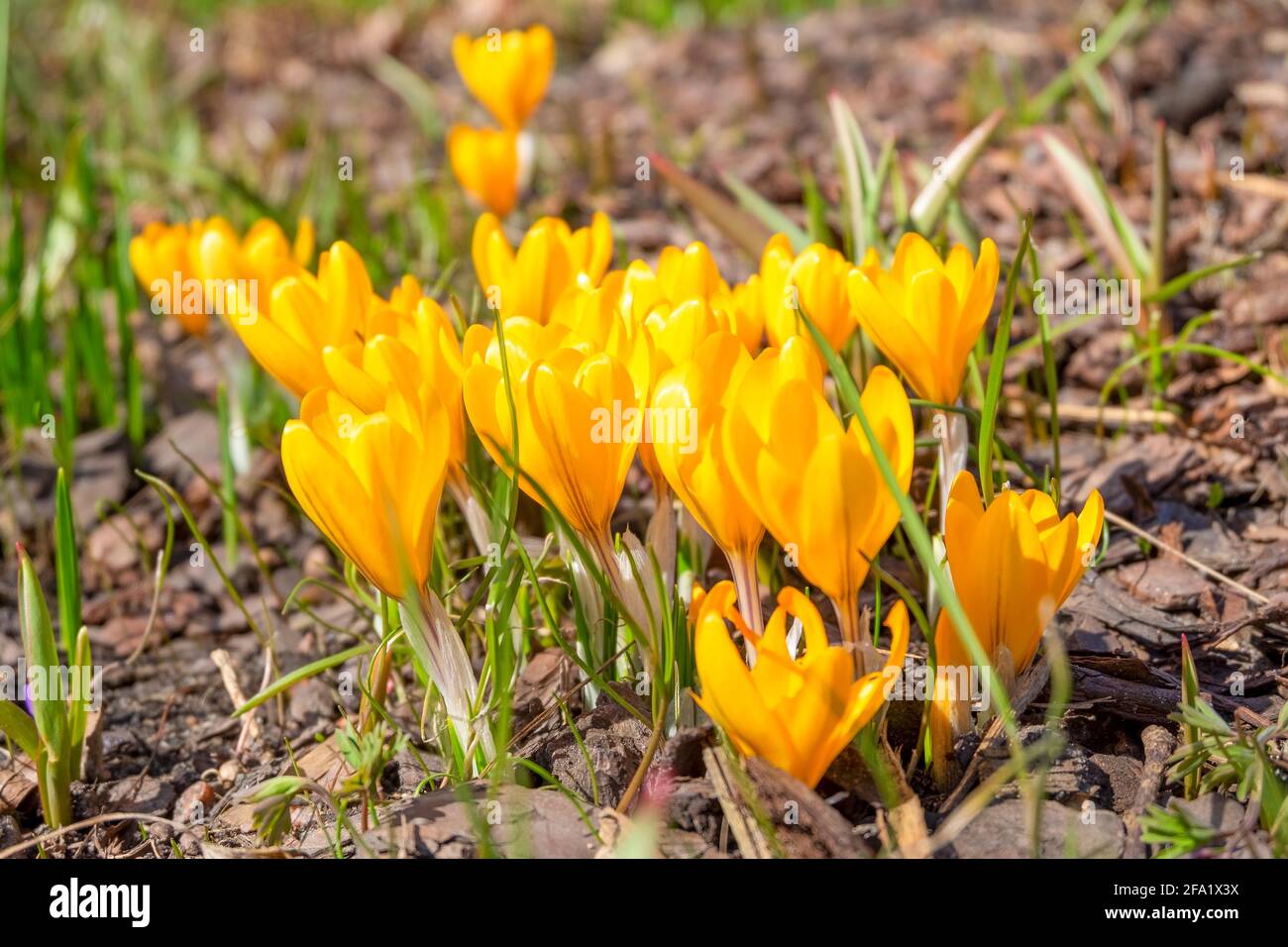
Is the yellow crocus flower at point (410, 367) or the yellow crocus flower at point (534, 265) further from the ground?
the yellow crocus flower at point (534, 265)

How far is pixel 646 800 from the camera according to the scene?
140cm

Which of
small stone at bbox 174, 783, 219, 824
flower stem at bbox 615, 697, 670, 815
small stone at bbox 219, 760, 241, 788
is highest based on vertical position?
flower stem at bbox 615, 697, 670, 815

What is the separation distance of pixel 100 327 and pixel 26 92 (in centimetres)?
206

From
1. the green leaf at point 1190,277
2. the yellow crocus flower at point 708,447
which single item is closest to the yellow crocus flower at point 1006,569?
the yellow crocus flower at point 708,447

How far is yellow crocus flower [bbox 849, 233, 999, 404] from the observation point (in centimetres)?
152

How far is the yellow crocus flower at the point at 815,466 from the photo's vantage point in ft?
4.09

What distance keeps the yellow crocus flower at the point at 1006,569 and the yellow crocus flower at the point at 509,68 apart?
1666 mm

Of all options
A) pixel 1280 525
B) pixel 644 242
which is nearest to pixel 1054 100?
pixel 644 242

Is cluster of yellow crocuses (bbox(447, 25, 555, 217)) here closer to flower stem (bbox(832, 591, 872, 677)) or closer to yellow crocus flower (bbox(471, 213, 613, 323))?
yellow crocus flower (bbox(471, 213, 613, 323))

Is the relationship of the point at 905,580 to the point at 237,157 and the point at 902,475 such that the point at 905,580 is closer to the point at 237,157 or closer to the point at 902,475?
the point at 902,475

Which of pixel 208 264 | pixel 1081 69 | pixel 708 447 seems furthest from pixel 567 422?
pixel 1081 69

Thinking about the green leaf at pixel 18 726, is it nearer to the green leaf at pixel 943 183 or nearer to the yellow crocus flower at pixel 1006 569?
the yellow crocus flower at pixel 1006 569

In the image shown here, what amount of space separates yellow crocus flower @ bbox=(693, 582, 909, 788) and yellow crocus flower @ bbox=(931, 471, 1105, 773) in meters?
0.10

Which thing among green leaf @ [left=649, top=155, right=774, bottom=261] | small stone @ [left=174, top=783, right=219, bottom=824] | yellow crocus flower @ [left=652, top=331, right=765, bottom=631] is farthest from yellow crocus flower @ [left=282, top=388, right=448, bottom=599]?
green leaf @ [left=649, top=155, right=774, bottom=261]
